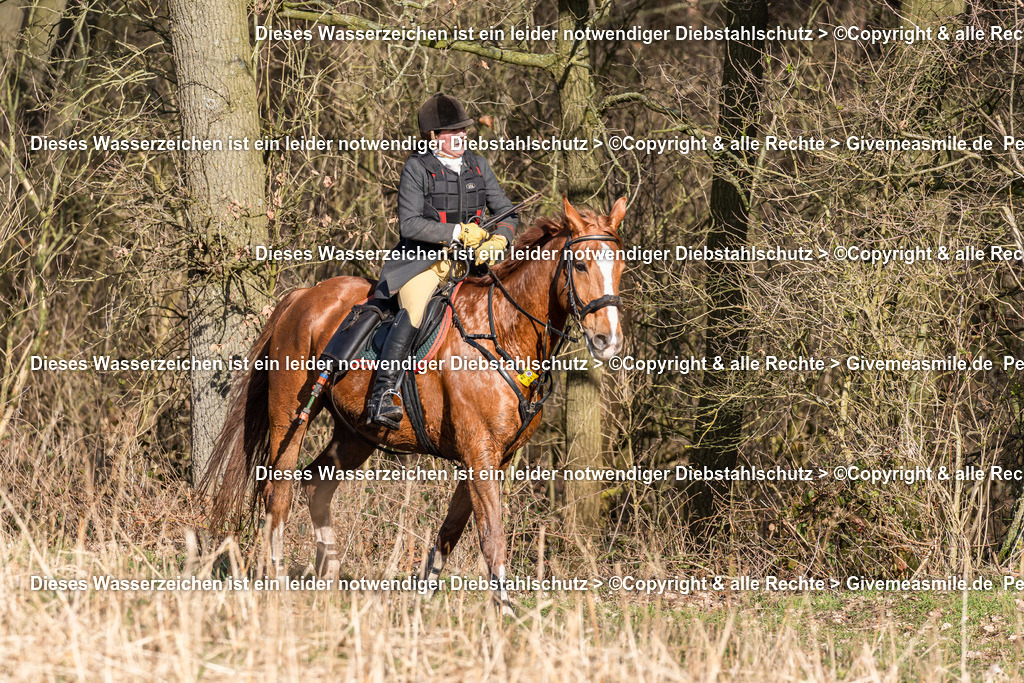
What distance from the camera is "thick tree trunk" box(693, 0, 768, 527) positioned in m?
9.85

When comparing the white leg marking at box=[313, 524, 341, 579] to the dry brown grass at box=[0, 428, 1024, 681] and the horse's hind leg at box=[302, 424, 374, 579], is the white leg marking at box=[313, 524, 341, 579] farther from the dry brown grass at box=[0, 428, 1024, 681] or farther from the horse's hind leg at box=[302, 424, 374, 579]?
the dry brown grass at box=[0, 428, 1024, 681]

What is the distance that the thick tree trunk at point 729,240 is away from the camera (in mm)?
9852

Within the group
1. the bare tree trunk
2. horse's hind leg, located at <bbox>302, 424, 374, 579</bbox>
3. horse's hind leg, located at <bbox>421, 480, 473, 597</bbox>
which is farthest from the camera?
the bare tree trunk

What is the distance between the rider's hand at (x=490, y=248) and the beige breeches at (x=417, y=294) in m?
0.34

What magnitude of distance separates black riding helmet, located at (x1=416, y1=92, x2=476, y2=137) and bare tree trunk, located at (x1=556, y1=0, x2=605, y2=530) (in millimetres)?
3628

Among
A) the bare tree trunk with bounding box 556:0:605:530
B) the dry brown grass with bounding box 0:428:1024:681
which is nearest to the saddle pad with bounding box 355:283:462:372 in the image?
the dry brown grass with bounding box 0:428:1024:681

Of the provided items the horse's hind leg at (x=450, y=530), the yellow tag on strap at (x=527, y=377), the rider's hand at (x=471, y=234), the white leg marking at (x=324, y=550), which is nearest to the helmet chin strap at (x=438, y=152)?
the rider's hand at (x=471, y=234)

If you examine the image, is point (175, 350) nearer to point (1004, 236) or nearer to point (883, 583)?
point (883, 583)

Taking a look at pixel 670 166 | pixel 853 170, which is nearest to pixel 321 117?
pixel 670 166

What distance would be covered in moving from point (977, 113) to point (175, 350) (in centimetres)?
831

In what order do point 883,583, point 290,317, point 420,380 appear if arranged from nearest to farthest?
point 420,380, point 290,317, point 883,583

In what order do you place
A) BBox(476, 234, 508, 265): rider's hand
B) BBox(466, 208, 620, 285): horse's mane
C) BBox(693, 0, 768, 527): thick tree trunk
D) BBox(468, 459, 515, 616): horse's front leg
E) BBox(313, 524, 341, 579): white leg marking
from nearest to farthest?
BBox(468, 459, 515, 616): horse's front leg, BBox(466, 208, 620, 285): horse's mane, BBox(476, 234, 508, 265): rider's hand, BBox(313, 524, 341, 579): white leg marking, BBox(693, 0, 768, 527): thick tree trunk

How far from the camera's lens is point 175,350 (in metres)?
11.2

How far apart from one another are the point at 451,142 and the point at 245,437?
2635 mm
